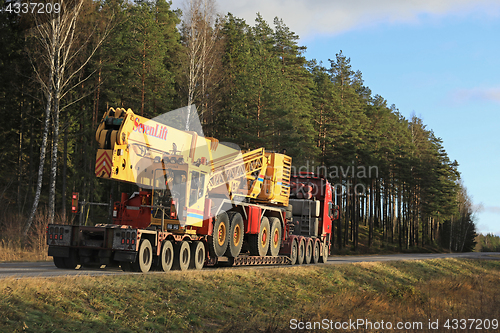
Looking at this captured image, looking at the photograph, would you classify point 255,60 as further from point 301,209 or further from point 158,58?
point 301,209

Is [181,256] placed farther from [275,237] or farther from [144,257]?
[275,237]

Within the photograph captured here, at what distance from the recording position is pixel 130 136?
1451 centimetres

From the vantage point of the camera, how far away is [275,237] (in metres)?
22.2

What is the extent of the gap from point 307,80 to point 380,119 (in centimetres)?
2554

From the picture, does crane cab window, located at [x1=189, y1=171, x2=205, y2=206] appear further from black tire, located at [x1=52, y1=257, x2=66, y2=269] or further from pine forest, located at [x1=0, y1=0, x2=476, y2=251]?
pine forest, located at [x1=0, y1=0, x2=476, y2=251]

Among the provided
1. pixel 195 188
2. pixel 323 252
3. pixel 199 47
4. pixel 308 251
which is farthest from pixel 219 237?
pixel 199 47

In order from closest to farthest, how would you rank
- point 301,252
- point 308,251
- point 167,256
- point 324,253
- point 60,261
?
point 60,261 < point 167,256 < point 301,252 < point 308,251 < point 324,253

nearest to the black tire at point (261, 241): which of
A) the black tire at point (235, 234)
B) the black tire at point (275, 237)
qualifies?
the black tire at point (275, 237)

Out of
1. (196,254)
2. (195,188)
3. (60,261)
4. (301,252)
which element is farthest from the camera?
(301,252)

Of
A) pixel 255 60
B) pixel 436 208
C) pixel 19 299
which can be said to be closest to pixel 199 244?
pixel 19 299

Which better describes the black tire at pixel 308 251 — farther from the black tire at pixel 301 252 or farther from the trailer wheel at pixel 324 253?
the trailer wheel at pixel 324 253

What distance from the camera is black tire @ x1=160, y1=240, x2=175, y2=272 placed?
1490 centimetres

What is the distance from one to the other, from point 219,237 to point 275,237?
491 centimetres

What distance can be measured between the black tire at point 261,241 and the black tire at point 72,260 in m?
7.53
